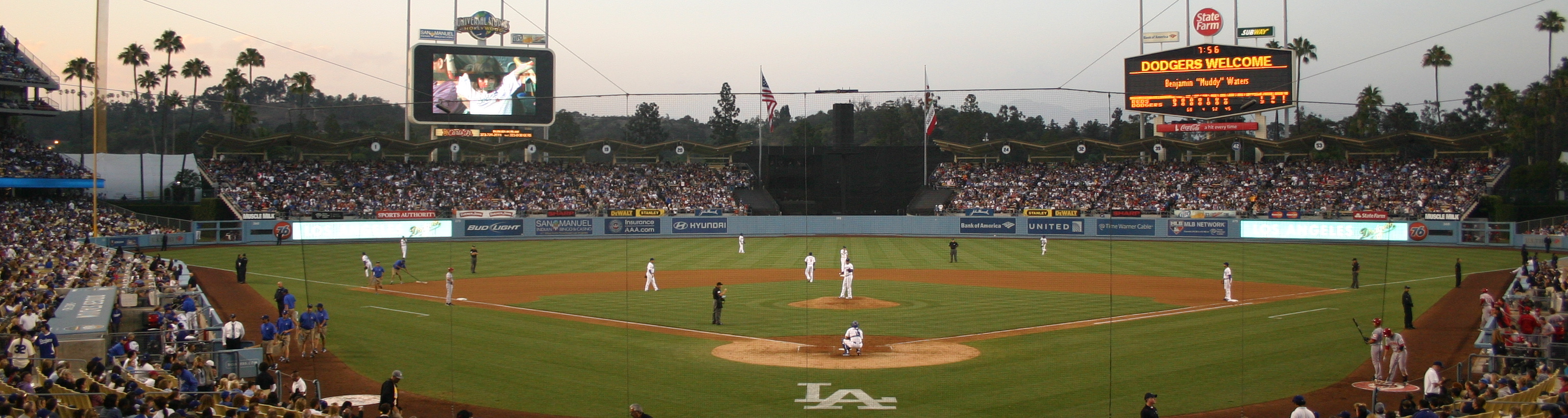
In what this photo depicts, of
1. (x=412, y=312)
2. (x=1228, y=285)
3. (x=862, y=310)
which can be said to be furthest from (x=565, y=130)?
(x=1228, y=285)

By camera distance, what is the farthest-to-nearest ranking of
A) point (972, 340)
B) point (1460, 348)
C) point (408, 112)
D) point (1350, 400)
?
point (408, 112)
point (972, 340)
point (1460, 348)
point (1350, 400)

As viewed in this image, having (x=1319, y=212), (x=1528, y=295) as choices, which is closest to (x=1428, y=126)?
(x=1319, y=212)

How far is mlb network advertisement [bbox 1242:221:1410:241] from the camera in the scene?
164 feet

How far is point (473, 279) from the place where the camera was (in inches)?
1427

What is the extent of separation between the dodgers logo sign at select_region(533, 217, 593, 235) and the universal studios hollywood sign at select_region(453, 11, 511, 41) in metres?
13.3

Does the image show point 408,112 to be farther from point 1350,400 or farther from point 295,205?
point 1350,400

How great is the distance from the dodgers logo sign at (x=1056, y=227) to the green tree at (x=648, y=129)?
2378 centimetres

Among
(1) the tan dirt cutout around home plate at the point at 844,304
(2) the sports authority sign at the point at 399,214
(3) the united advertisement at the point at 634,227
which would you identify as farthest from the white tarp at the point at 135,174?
(1) the tan dirt cutout around home plate at the point at 844,304

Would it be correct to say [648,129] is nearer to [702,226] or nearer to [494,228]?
[702,226]

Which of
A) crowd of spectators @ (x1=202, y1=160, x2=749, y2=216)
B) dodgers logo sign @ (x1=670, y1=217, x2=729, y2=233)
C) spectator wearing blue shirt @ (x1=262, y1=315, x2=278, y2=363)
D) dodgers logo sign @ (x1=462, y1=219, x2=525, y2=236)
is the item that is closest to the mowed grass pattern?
spectator wearing blue shirt @ (x1=262, y1=315, x2=278, y2=363)

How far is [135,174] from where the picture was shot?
61.5 m

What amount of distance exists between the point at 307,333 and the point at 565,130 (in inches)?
1879

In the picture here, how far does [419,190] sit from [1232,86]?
50361mm

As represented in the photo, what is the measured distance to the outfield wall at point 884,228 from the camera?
50531mm
